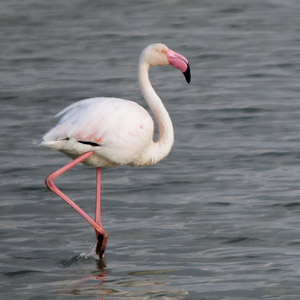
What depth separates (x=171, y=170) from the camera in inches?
388

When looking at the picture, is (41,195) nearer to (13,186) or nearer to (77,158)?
(13,186)

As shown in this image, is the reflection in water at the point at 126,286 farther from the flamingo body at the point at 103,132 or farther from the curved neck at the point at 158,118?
the curved neck at the point at 158,118

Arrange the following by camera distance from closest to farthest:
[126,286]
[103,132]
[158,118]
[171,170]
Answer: [126,286] < [103,132] < [158,118] < [171,170]

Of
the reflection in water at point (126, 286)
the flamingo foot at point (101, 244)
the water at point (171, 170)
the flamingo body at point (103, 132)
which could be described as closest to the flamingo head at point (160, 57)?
the flamingo body at point (103, 132)

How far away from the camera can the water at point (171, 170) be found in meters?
6.95

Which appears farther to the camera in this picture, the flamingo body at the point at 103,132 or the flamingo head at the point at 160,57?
the flamingo head at the point at 160,57

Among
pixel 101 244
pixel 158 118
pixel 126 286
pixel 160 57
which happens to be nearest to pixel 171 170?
pixel 158 118

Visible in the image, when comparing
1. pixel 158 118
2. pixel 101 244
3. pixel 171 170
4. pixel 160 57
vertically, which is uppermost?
pixel 160 57

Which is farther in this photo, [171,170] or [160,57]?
[171,170]

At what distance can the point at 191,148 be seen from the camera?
10.7m

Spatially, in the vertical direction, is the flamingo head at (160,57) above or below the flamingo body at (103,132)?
above

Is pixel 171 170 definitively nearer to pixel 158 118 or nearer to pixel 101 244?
pixel 158 118

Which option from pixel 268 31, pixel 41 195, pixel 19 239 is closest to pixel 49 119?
pixel 41 195

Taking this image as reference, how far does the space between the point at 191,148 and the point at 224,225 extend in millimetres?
2761
